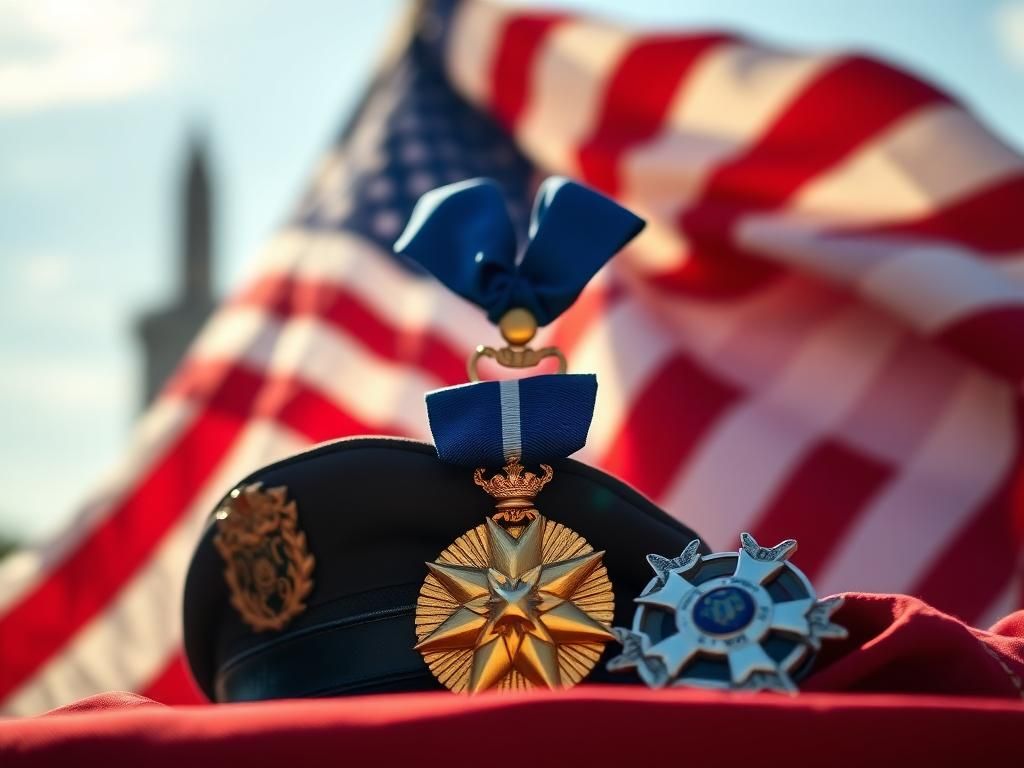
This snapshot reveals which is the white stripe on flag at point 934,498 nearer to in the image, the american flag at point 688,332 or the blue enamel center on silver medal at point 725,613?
the american flag at point 688,332

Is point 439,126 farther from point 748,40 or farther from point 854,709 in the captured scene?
point 854,709

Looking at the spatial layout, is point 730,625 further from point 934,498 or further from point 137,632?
point 137,632

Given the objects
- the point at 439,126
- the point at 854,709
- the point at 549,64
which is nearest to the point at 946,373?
Result: the point at 549,64

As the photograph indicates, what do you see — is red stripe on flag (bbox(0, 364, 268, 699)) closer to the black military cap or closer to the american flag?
the american flag

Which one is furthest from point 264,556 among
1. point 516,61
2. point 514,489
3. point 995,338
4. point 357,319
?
point 516,61

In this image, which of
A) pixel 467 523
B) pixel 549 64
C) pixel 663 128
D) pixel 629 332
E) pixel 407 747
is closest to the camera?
pixel 407 747

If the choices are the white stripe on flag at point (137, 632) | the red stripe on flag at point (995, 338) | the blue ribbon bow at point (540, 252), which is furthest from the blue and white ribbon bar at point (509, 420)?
the white stripe on flag at point (137, 632)
